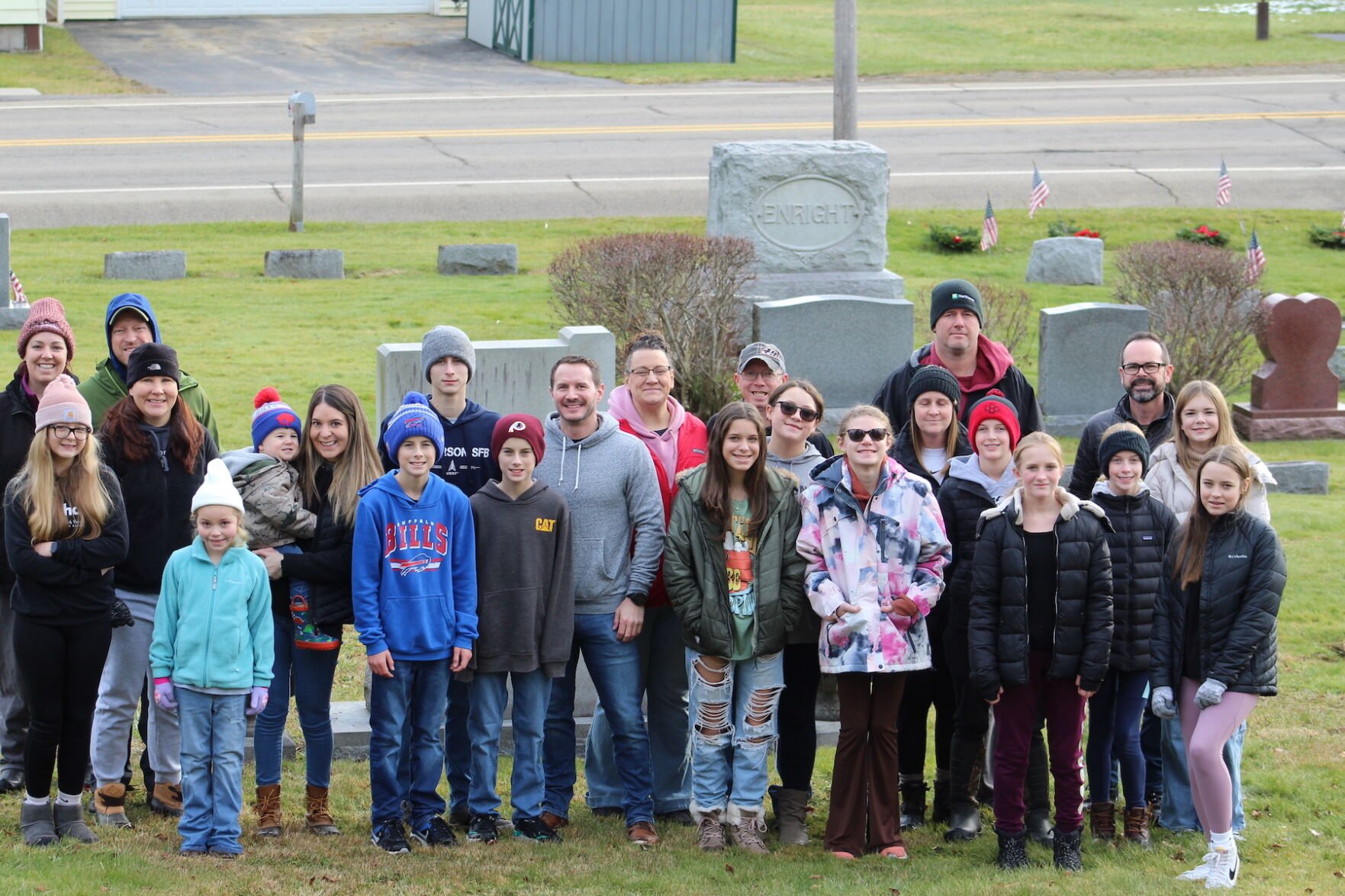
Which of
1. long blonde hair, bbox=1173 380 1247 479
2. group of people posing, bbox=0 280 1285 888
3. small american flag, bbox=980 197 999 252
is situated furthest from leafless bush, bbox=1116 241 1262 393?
group of people posing, bbox=0 280 1285 888

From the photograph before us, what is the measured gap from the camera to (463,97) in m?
29.5

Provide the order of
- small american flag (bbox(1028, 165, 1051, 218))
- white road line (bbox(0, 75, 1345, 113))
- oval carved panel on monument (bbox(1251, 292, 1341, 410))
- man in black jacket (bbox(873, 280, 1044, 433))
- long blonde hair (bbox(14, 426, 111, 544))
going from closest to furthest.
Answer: long blonde hair (bbox(14, 426, 111, 544))
man in black jacket (bbox(873, 280, 1044, 433))
oval carved panel on monument (bbox(1251, 292, 1341, 410))
small american flag (bbox(1028, 165, 1051, 218))
white road line (bbox(0, 75, 1345, 113))

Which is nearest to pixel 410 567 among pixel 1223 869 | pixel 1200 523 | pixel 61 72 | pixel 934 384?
pixel 934 384

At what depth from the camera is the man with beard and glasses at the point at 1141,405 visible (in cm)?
699

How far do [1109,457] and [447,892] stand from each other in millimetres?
2951

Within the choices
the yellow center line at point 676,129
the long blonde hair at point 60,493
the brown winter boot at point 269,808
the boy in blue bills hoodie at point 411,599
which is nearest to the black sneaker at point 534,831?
the boy in blue bills hoodie at point 411,599

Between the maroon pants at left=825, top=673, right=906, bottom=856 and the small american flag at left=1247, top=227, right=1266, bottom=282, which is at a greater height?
the small american flag at left=1247, top=227, right=1266, bottom=282

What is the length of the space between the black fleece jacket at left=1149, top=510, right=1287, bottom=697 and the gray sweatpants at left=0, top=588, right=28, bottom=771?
4.65 meters

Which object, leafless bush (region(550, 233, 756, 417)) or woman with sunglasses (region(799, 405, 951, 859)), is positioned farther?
leafless bush (region(550, 233, 756, 417))

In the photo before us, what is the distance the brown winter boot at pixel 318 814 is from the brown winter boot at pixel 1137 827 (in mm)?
3108

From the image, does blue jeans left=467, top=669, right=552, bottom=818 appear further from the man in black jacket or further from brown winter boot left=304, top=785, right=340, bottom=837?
the man in black jacket

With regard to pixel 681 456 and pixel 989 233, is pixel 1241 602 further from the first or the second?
pixel 989 233

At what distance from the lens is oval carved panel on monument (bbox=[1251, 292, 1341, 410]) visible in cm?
1309

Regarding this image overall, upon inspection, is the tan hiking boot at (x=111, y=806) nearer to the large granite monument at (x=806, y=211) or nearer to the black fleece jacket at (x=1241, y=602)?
the black fleece jacket at (x=1241, y=602)
